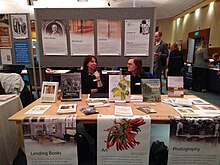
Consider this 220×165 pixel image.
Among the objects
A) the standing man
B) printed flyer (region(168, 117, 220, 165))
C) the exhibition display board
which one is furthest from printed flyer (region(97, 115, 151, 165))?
the standing man

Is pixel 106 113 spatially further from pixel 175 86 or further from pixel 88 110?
pixel 175 86

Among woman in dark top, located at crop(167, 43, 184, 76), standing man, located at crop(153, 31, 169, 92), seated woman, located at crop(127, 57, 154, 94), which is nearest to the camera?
seated woman, located at crop(127, 57, 154, 94)

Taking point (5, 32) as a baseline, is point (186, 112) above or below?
below

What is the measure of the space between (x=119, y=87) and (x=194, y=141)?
0.73 meters

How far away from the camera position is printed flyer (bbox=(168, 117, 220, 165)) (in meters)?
1.18

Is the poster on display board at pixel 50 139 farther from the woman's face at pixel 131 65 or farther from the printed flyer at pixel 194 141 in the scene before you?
the woman's face at pixel 131 65

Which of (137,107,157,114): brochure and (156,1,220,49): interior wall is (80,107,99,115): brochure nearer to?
(137,107,157,114): brochure

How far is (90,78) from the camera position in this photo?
2035 mm

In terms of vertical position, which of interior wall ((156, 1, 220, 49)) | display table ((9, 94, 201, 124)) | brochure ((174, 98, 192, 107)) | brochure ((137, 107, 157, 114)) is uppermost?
interior wall ((156, 1, 220, 49))

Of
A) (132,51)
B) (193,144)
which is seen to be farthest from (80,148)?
(132,51)

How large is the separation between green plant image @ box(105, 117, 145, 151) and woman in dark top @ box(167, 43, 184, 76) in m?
3.68

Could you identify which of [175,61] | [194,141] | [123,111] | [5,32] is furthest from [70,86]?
[175,61]

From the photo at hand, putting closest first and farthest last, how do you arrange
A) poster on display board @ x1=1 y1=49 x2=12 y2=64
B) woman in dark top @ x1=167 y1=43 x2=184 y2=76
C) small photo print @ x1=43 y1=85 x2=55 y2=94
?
small photo print @ x1=43 y1=85 x2=55 y2=94
poster on display board @ x1=1 y1=49 x2=12 y2=64
woman in dark top @ x1=167 y1=43 x2=184 y2=76

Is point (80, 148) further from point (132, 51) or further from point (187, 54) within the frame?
point (187, 54)
